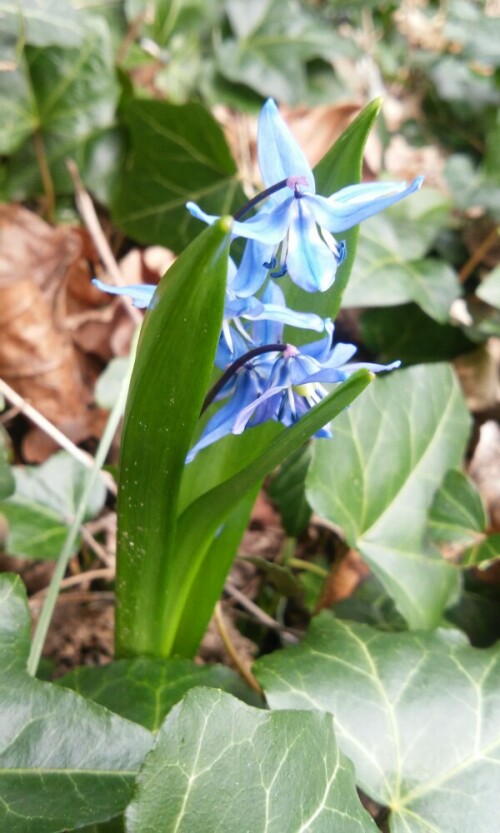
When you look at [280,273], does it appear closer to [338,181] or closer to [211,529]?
[338,181]

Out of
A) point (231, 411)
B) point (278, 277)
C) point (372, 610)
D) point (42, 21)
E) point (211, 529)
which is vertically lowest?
point (372, 610)

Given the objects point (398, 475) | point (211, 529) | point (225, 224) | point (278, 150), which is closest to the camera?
point (225, 224)

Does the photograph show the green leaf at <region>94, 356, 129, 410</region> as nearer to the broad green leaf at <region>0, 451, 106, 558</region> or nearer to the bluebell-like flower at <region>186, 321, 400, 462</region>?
the broad green leaf at <region>0, 451, 106, 558</region>

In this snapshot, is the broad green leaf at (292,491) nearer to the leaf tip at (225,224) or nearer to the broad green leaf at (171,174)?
the broad green leaf at (171,174)

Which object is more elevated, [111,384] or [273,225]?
[273,225]

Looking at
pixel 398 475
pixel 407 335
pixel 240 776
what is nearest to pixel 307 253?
pixel 240 776

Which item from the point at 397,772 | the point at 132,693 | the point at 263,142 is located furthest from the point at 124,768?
the point at 263,142
